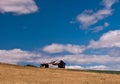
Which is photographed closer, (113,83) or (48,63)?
(113,83)

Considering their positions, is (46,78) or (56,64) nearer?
(46,78)

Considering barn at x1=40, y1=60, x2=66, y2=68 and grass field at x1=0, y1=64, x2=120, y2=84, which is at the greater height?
barn at x1=40, y1=60, x2=66, y2=68

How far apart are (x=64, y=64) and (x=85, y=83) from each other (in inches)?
3096

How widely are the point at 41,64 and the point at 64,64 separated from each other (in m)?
8.52

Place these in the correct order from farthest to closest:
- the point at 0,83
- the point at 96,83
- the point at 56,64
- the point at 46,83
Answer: the point at 56,64 < the point at 96,83 < the point at 46,83 < the point at 0,83

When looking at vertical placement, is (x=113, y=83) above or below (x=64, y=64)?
below

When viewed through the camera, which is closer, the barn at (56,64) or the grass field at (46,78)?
the grass field at (46,78)

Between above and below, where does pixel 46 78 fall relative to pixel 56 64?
below

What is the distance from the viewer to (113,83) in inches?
1628

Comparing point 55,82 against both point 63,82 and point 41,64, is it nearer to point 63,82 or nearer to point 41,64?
point 63,82

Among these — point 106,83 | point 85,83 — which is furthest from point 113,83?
point 85,83

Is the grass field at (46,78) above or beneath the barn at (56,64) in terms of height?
beneath

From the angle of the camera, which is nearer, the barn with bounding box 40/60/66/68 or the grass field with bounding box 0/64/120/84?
the grass field with bounding box 0/64/120/84

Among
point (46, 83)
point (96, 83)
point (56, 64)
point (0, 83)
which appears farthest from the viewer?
point (56, 64)
